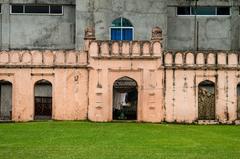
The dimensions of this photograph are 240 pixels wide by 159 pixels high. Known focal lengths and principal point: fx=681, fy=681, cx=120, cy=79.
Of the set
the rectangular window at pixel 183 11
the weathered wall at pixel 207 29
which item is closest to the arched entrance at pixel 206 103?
the weathered wall at pixel 207 29

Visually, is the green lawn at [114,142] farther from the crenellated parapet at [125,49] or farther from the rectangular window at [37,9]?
the rectangular window at [37,9]

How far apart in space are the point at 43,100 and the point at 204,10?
14589 millimetres

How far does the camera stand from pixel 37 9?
1761 inches

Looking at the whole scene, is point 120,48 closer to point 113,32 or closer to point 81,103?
point 81,103

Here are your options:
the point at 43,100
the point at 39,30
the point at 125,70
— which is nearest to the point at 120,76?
the point at 125,70

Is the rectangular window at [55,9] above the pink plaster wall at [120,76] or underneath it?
above

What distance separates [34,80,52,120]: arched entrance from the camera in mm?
36247

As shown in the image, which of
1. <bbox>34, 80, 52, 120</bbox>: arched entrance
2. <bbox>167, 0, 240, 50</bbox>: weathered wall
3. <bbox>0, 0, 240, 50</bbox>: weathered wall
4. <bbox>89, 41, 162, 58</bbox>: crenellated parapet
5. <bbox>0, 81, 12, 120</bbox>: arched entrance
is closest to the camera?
<bbox>89, 41, 162, 58</bbox>: crenellated parapet

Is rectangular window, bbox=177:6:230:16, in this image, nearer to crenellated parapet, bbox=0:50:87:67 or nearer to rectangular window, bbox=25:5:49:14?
rectangular window, bbox=25:5:49:14

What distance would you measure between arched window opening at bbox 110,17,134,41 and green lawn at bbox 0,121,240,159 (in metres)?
11.9

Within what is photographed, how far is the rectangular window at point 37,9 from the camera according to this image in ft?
146

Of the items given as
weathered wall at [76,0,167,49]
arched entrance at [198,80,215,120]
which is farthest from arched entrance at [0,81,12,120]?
arched entrance at [198,80,215,120]

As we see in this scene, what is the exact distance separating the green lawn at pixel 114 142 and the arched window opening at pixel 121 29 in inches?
470

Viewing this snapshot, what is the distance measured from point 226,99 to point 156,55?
14.2 feet
